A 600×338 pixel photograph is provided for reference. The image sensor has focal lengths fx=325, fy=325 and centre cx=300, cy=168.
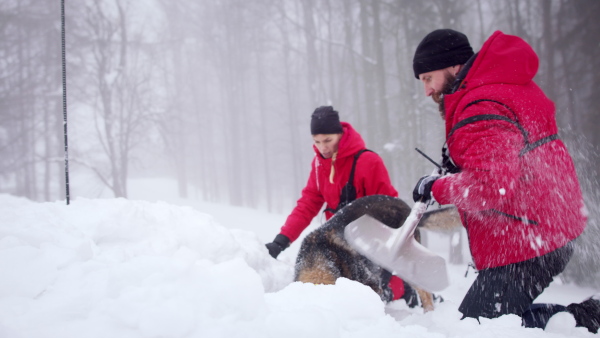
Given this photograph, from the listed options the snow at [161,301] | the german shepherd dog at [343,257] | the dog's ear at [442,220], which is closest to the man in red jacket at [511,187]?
the snow at [161,301]

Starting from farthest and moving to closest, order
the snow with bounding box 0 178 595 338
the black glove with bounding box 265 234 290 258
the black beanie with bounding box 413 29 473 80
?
the black glove with bounding box 265 234 290 258 < the black beanie with bounding box 413 29 473 80 < the snow with bounding box 0 178 595 338

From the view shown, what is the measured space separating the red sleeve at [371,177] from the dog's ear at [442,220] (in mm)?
680

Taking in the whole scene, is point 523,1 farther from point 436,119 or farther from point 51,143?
point 51,143

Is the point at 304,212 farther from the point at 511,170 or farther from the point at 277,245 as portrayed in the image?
the point at 511,170

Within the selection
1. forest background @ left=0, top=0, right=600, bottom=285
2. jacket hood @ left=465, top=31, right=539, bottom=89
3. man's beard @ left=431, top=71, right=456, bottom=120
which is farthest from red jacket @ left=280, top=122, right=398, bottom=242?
forest background @ left=0, top=0, right=600, bottom=285

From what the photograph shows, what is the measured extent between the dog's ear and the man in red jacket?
48 cm

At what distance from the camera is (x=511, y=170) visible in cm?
136

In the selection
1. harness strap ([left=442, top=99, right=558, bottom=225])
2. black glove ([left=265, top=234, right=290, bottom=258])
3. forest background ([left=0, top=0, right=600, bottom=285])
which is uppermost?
forest background ([left=0, top=0, right=600, bottom=285])

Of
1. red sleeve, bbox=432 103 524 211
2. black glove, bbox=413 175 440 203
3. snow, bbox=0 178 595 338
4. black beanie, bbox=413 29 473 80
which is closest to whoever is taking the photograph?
snow, bbox=0 178 595 338

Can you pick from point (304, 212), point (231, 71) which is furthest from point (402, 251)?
point (231, 71)

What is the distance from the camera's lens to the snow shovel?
6.24ft

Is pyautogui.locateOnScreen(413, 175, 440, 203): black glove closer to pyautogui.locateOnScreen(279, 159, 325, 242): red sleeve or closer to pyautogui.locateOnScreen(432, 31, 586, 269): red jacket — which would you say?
pyautogui.locateOnScreen(432, 31, 586, 269): red jacket

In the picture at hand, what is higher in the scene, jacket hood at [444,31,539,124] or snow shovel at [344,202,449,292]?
jacket hood at [444,31,539,124]

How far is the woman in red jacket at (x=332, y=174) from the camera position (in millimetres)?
2844
